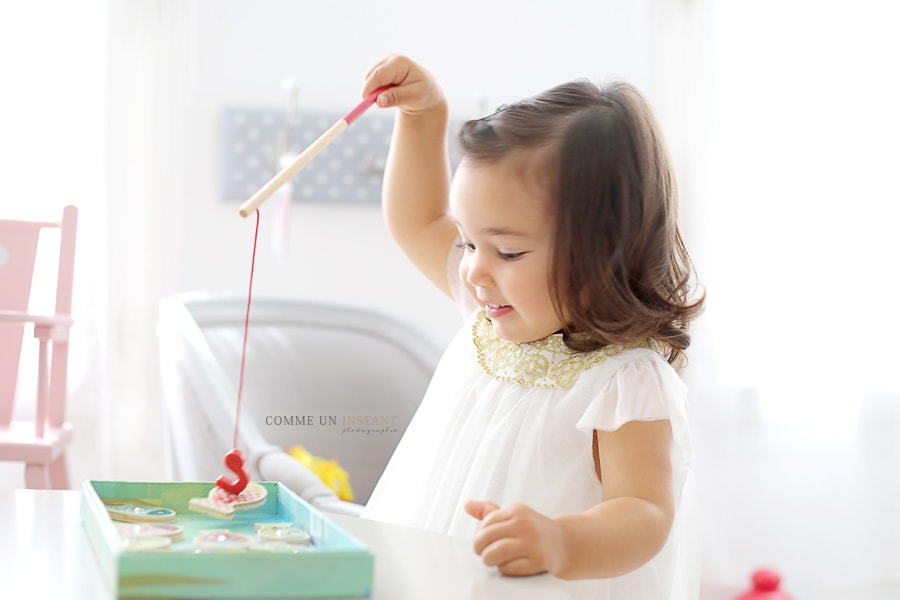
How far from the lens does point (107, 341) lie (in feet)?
8.16

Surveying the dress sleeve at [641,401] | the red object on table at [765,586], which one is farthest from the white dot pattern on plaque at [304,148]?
the dress sleeve at [641,401]

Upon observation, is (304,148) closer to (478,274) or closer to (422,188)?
(422,188)

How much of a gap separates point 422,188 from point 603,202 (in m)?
0.32

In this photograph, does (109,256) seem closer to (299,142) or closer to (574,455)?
(299,142)

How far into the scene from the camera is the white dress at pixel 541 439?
785 mm

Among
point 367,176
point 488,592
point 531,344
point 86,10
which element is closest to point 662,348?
point 531,344

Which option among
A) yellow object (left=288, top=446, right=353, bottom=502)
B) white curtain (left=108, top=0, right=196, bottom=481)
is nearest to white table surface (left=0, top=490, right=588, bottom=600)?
yellow object (left=288, top=446, right=353, bottom=502)

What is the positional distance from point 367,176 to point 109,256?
69cm

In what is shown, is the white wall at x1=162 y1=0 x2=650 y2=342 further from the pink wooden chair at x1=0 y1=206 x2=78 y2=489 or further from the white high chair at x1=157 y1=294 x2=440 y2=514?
the white high chair at x1=157 y1=294 x2=440 y2=514

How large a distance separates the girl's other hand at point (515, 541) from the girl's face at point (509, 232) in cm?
29

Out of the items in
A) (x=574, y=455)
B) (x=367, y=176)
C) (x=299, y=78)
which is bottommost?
(x=574, y=455)

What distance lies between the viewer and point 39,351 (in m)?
1.81

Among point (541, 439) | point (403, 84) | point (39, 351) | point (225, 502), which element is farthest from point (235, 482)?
point (39, 351)

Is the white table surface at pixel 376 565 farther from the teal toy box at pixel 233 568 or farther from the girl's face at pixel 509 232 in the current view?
the girl's face at pixel 509 232
